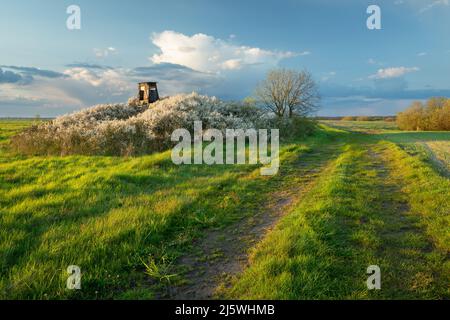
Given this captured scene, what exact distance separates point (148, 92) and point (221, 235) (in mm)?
38133

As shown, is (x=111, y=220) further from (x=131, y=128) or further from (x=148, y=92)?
(x=148, y=92)

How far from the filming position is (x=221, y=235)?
6.55 meters

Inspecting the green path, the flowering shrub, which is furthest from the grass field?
the flowering shrub

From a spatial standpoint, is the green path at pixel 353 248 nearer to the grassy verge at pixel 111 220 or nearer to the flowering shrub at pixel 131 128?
the grassy verge at pixel 111 220

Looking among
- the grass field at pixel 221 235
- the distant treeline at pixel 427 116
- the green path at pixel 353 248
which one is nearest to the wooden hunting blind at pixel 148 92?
the grass field at pixel 221 235

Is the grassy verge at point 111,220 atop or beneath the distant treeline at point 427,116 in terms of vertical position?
beneath

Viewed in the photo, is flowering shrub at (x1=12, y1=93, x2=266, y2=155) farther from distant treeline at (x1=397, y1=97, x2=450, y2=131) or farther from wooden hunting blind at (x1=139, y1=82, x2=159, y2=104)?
distant treeline at (x1=397, y1=97, x2=450, y2=131)

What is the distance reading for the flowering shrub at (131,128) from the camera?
18984 mm

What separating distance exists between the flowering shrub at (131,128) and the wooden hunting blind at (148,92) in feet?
33.2

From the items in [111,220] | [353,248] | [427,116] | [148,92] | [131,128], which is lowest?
[353,248]

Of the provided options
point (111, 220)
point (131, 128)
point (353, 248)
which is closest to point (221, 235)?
point (111, 220)

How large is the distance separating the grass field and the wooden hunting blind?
103ft

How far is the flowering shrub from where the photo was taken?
62.3 ft
